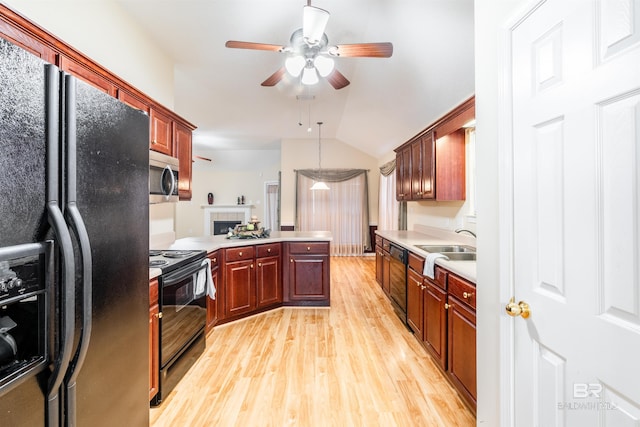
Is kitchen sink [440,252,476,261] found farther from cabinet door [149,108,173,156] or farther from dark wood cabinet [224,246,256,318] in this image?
cabinet door [149,108,173,156]

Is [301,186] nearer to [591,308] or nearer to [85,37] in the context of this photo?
[85,37]

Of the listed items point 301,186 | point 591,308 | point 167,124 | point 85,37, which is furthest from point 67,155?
point 301,186

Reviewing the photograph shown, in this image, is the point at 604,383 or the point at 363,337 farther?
the point at 363,337

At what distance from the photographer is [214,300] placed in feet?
9.47

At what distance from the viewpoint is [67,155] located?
779 mm

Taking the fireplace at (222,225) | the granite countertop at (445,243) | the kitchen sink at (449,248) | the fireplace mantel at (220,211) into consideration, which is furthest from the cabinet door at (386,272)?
the fireplace at (222,225)

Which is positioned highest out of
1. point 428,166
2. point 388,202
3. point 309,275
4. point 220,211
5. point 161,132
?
point 161,132

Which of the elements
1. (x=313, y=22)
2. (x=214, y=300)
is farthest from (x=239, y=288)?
(x=313, y=22)

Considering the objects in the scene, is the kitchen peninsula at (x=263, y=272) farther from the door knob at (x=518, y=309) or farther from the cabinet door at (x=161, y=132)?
the door knob at (x=518, y=309)

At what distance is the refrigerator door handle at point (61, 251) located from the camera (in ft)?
2.39

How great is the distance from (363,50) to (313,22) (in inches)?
19.9

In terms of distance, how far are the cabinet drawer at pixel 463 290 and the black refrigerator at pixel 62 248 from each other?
1748mm

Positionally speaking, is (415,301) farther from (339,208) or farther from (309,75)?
(339,208)

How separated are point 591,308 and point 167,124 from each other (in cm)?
314
